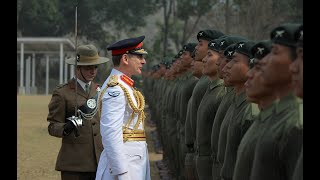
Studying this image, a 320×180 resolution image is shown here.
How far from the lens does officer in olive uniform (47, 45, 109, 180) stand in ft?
18.7

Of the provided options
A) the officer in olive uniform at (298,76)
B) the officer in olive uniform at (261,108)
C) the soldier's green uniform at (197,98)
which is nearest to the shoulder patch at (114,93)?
the officer in olive uniform at (261,108)

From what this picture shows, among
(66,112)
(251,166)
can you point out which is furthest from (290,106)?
(66,112)

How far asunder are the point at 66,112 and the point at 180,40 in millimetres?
51075

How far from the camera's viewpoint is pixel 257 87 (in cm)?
336

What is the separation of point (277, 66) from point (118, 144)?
1751 mm

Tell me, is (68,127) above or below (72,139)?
above

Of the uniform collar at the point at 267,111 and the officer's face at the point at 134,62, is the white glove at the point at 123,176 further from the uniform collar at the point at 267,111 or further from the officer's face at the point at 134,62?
the uniform collar at the point at 267,111

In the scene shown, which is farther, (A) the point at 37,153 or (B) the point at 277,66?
(A) the point at 37,153

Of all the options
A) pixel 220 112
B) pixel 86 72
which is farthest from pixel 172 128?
pixel 220 112

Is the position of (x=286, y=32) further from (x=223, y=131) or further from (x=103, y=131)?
(x=103, y=131)

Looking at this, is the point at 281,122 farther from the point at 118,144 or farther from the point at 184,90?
the point at 184,90

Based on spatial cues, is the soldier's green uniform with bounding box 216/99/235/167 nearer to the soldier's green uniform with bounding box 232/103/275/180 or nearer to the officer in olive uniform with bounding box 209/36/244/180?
the officer in olive uniform with bounding box 209/36/244/180

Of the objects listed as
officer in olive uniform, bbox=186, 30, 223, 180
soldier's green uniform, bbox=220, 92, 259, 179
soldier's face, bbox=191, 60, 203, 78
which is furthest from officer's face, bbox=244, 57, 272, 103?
soldier's face, bbox=191, 60, 203, 78

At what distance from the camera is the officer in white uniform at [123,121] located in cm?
461
